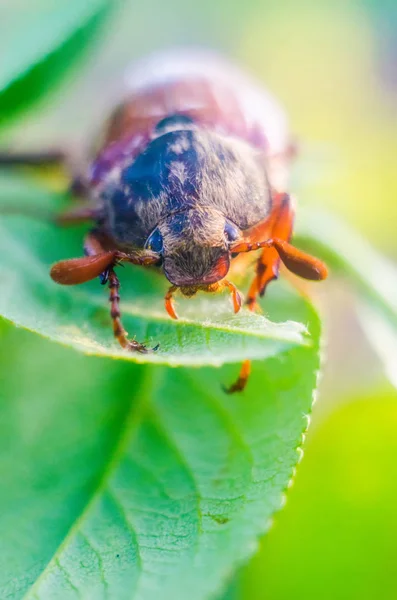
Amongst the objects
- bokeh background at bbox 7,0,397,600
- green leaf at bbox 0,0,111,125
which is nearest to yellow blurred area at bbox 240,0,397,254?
bokeh background at bbox 7,0,397,600

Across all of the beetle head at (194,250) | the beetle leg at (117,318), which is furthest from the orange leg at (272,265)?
the beetle leg at (117,318)

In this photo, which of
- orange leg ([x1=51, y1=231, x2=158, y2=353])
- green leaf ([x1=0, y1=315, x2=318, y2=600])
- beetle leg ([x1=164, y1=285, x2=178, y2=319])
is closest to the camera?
green leaf ([x1=0, y1=315, x2=318, y2=600])

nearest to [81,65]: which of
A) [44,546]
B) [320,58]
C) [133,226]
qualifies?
[133,226]

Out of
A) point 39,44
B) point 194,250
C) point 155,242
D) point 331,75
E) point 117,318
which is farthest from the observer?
point 331,75

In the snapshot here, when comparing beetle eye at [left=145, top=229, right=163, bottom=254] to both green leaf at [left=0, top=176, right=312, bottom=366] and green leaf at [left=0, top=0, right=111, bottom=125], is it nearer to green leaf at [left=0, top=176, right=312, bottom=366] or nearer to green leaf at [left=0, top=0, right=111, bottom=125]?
green leaf at [left=0, top=176, right=312, bottom=366]

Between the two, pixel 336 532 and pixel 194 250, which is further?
pixel 336 532

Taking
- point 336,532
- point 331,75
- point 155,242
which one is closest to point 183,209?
point 155,242

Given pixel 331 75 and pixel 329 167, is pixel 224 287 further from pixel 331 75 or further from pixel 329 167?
pixel 331 75
